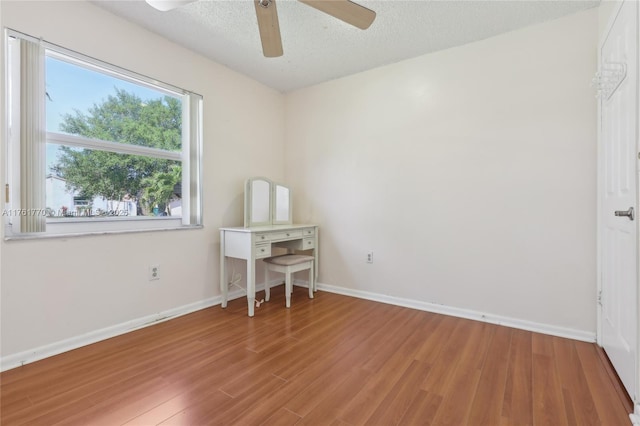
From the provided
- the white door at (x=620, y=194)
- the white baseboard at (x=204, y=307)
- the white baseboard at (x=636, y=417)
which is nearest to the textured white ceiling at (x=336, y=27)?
the white door at (x=620, y=194)

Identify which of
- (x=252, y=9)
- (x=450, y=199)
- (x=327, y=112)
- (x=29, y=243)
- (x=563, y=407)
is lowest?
(x=563, y=407)

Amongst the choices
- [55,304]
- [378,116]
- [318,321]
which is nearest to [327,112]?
[378,116]

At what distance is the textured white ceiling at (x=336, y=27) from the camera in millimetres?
2146

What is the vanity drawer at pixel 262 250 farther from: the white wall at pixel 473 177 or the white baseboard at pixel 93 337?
the white wall at pixel 473 177

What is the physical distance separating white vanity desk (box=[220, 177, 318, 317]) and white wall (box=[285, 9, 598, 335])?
38 cm

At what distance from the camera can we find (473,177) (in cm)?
262

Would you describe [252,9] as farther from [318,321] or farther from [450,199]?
[318,321]

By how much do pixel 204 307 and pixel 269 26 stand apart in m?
2.48

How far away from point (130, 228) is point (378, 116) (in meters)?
2.56

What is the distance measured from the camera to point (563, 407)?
147cm

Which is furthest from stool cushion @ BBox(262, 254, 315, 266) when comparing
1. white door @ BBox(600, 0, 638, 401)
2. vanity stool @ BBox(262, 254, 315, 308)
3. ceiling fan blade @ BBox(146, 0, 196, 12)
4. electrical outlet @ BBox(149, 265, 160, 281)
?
white door @ BBox(600, 0, 638, 401)

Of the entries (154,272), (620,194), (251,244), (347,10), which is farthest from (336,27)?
(154,272)

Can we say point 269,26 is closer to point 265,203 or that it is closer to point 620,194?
point 265,203

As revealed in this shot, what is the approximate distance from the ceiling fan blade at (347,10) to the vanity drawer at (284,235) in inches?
74.1
